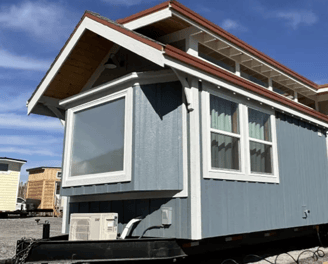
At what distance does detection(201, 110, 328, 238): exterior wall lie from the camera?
5312 millimetres

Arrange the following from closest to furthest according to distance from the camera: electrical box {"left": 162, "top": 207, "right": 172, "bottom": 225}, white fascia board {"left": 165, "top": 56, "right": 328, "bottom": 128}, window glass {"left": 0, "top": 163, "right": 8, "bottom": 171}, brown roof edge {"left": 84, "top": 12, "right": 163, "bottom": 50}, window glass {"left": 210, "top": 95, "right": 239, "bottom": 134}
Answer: brown roof edge {"left": 84, "top": 12, "right": 163, "bottom": 50}, white fascia board {"left": 165, "top": 56, "right": 328, "bottom": 128}, electrical box {"left": 162, "top": 207, "right": 172, "bottom": 225}, window glass {"left": 210, "top": 95, "right": 239, "bottom": 134}, window glass {"left": 0, "top": 163, "right": 8, "bottom": 171}

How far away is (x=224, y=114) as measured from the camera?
5.95m

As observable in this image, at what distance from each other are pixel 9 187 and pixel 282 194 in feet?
69.7

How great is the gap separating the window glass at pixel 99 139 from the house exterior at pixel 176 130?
0.02 metres

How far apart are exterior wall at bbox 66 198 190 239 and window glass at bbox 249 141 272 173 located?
195 centimetres

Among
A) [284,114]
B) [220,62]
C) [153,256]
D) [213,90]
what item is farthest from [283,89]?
[153,256]

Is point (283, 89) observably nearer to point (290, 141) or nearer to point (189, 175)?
point (290, 141)

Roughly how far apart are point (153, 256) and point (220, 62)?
13.2ft

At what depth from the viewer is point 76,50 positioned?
21.8 ft

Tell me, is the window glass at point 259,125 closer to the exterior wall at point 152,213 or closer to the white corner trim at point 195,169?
the white corner trim at point 195,169

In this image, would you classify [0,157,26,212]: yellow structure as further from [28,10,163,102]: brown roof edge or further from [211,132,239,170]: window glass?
[211,132,239,170]: window glass

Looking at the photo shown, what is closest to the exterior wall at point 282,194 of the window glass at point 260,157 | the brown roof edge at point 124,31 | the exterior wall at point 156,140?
the window glass at point 260,157

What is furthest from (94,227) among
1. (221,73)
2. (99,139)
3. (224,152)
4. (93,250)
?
(221,73)

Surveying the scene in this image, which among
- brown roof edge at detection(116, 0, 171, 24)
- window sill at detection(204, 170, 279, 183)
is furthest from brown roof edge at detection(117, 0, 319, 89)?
window sill at detection(204, 170, 279, 183)
